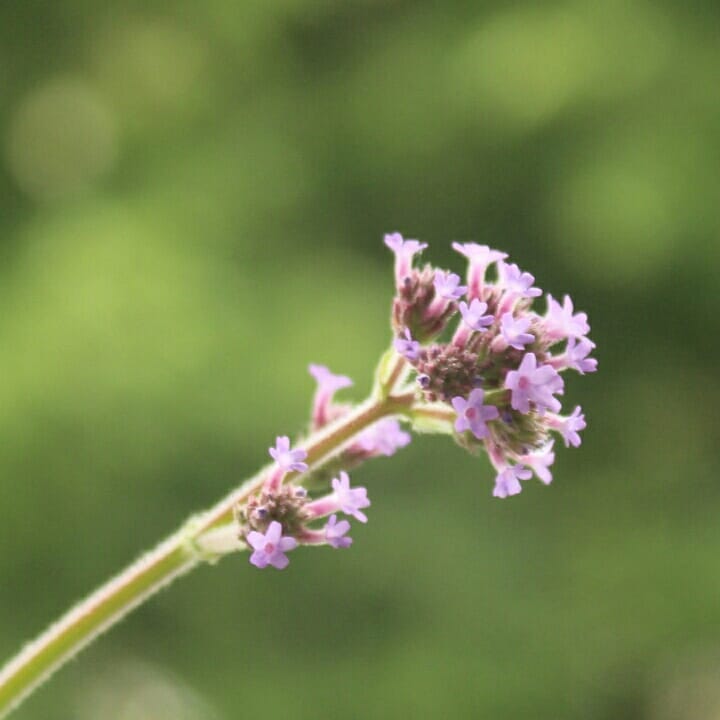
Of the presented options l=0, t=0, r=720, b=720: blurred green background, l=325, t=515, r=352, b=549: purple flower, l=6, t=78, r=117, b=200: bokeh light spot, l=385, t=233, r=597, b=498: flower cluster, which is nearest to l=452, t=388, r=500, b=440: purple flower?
l=385, t=233, r=597, b=498: flower cluster

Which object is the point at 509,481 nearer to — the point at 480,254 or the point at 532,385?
the point at 532,385

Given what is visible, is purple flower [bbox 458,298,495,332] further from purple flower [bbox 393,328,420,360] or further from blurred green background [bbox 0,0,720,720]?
blurred green background [bbox 0,0,720,720]

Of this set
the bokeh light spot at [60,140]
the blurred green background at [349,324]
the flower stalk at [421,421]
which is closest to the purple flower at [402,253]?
the flower stalk at [421,421]

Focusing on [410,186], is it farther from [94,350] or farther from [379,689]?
[379,689]

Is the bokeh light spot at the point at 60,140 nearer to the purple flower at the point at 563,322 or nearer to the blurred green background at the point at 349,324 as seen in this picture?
the blurred green background at the point at 349,324

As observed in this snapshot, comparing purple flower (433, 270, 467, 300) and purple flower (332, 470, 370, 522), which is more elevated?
purple flower (433, 270, 467, 300)

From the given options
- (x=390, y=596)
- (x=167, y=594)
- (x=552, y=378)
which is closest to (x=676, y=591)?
(x=390, y=596)
